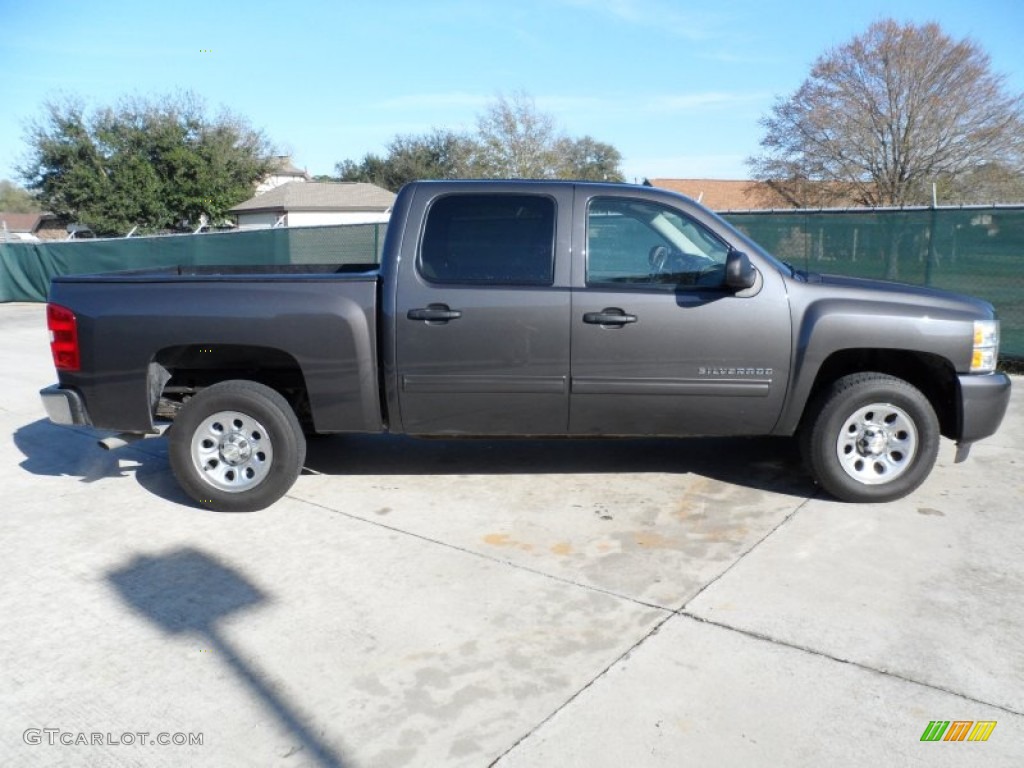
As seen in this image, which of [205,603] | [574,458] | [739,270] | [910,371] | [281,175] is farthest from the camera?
[281,175]

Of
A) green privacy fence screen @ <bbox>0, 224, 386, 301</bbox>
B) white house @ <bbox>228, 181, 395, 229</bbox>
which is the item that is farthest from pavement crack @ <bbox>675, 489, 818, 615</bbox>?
white house @ <bbox>228, 181, 395, 229</bbox>

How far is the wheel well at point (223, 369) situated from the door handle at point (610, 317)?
178 centimetres

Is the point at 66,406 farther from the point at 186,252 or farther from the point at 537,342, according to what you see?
the point at 186,252

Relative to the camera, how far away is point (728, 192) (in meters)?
55.8

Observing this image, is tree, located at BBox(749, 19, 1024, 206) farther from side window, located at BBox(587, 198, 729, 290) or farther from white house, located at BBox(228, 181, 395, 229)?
side window, located at BBox(587, 198, 729, 290)

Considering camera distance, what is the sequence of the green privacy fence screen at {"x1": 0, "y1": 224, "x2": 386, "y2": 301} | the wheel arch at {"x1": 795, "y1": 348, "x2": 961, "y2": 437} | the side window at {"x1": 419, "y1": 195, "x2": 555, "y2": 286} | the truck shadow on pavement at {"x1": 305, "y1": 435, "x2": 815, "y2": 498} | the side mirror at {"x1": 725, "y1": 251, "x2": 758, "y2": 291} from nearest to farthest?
the side mirror at {"x1": 725, "y1": 251, "x2": 758, "y2": 291} < the side window at {"x1": 419, "y1": 195, "x2": 555, "y2": 286} < the wheel arch at {"x1": 795, "y1": 348, "x2": 961, "y2": 437} < the truck shadow on pavement at {"x1": 305, "y1": 435, "x2": 815, "y2": 498} < the green privacy fence screen at {"x1": 0, "y1": 224, "x2": 386, "y2": 301}

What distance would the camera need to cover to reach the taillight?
4863mm

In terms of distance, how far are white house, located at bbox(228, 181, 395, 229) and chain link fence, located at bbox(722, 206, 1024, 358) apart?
34.7 meters

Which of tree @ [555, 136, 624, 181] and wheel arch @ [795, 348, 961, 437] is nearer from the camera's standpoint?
wheel arch @ [795, 348, 961, 437]

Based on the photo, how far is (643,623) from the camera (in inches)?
142

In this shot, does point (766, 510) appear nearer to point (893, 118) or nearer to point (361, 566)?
point (361, 566)

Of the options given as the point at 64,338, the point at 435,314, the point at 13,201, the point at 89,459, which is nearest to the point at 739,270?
the point at 435,314

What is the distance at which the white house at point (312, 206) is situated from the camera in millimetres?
42406

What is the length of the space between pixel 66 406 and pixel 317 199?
135 feet
